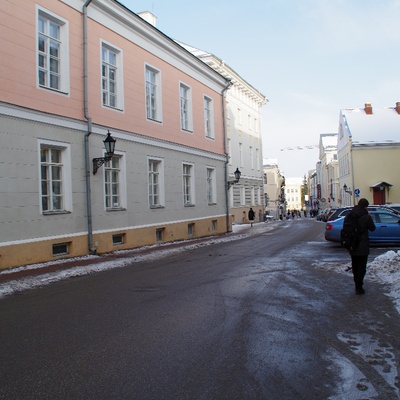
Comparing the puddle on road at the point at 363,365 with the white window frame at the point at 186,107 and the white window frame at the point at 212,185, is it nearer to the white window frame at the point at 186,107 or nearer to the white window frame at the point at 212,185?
the white window frame at the point at 186,107

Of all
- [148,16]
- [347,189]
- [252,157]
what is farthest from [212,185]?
[347,189]

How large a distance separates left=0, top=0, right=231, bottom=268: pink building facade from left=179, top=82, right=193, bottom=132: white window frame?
0.05 metres

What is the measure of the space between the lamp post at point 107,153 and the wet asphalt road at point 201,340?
18.5 feet

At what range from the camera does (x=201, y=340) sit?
213 inches

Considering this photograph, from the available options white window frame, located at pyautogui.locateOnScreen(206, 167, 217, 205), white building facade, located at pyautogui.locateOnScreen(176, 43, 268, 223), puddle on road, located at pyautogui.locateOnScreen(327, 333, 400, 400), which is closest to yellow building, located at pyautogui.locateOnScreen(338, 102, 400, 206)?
white building facade, located at pyautogui.locateOnScreen(176, 43, 268, 223)

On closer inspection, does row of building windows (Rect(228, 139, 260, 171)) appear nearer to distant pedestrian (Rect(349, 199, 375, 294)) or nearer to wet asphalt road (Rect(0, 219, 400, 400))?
wet asphalt road (Rect(0, 219, 400, 400))

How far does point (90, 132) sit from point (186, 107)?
8985 millimetres

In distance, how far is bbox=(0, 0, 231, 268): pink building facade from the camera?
12141 mm

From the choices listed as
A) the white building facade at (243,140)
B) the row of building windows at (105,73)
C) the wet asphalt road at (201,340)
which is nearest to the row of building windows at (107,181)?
the row of building windows at (105,73)

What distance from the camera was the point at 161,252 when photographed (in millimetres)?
15930

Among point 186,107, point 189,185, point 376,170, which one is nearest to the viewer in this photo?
point 189,185

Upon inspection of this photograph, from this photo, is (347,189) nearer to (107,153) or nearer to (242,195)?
(242,195)

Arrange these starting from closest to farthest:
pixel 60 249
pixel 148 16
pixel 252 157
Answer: pixel 60 249, pixel 148 16, pixel 252 157

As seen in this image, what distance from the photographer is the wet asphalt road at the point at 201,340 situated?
4.04 m
